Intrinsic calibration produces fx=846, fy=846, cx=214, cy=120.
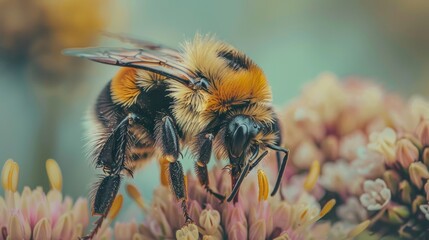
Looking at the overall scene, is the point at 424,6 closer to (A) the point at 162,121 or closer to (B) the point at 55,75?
(B) the point at 55,75

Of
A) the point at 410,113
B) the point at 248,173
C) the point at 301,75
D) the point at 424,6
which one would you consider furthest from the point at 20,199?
the point at 424,6

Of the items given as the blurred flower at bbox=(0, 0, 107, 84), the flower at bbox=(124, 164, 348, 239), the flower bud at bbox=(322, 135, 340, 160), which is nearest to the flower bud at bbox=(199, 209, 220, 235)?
the flower at bbox=(124, 164, 348, 239)

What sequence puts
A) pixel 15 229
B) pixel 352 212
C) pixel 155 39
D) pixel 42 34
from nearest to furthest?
1. pixel 15 229
2. pixel 352 212
3. pixel 42 34
4. pixel 155 39

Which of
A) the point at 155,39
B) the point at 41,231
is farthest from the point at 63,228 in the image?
the point at 155,39

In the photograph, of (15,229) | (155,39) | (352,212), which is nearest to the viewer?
(15,229)

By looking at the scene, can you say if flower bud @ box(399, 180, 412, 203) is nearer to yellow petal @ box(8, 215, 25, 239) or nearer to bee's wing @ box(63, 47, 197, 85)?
bee's wing @ box(63, 47, 197, 85)

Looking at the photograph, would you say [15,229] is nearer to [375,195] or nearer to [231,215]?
[231,215]
